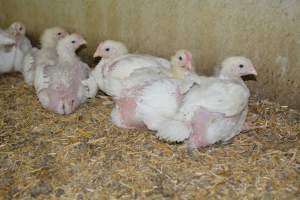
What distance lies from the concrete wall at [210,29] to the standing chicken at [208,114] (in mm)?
709

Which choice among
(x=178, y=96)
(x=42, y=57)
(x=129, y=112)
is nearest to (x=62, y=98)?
(x=129, y=112)

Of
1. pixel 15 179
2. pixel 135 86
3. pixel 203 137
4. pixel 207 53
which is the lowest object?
pixel 15 179

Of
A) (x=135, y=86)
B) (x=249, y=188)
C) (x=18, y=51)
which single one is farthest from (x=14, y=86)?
(x=249, y=188)

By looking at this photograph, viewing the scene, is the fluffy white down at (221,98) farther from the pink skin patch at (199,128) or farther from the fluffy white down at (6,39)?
the fluffy white down at (6,39)

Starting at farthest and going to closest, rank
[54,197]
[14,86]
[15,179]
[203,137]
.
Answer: [14,86], [203,137], [15,179], [54,197]

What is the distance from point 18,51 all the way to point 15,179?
7.45 ft

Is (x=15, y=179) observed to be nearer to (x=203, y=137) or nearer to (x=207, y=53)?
(x=203, y=137)

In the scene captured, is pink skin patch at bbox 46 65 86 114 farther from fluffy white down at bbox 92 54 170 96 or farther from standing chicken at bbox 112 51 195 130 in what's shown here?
standing chicken at bbox 112 51 195 130

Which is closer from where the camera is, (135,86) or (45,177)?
(45,177)

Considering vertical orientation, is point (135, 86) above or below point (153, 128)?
above

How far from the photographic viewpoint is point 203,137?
11.1 feet

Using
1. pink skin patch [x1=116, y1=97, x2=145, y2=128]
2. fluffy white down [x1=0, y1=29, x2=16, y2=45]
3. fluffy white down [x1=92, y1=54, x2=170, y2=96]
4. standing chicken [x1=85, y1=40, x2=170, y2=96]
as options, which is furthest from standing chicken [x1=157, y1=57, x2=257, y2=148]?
fluffy white down [x1=0, y1=29, x2=16, y2=45]

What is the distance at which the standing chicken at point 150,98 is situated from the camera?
354cm

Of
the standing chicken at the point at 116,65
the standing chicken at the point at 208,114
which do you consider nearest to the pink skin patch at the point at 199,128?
the standing chicken at the point at 208,114
